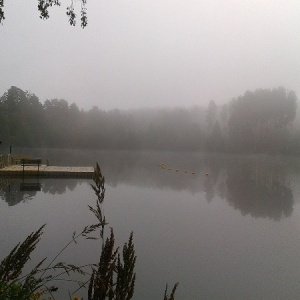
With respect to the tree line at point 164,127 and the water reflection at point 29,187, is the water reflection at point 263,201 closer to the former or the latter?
the water reflection at point 29,187

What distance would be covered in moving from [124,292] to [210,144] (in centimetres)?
6642

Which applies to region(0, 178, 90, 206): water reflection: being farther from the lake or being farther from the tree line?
the tree line

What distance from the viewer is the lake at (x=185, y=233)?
15.7 ft

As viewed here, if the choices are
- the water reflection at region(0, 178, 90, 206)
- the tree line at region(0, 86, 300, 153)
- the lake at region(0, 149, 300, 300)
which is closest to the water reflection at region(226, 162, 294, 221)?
the lake at region(0, 149, 300, 300)

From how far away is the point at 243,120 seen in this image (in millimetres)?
64375

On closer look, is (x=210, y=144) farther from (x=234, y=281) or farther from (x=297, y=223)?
(x=234, y=281)

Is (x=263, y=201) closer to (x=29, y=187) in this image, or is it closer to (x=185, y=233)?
(x=185, y=233)

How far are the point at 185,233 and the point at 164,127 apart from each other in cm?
6513

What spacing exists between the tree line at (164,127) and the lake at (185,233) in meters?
45.0

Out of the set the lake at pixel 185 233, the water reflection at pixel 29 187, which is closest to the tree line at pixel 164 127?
the water reflection at pixel 29 187

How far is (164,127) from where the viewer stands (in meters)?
72.1

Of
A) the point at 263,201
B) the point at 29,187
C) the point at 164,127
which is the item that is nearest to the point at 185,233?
the point at 263,201

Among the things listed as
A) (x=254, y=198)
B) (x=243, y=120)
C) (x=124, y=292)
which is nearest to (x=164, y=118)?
(x=243, y=120)

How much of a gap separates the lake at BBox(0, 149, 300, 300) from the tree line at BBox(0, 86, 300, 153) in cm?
4505
